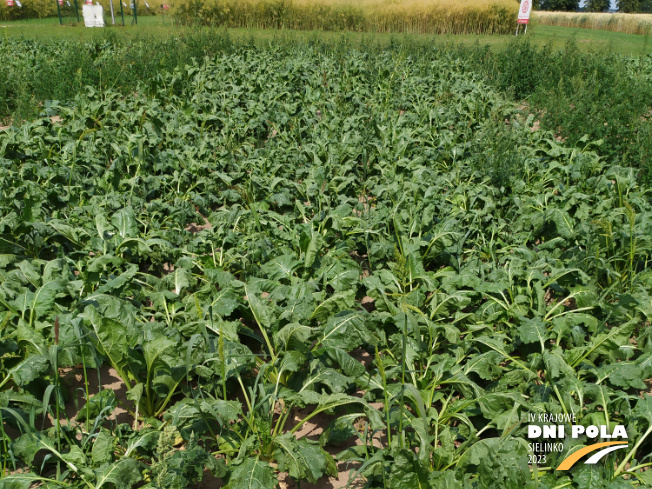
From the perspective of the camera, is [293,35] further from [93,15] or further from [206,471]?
[206,471]

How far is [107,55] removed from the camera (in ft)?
44.2

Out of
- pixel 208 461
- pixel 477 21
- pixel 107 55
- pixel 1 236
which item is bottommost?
pixel 208 461

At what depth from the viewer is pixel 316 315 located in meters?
3.97

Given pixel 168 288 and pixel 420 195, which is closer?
pixel 168 288

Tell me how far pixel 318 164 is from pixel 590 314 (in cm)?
401

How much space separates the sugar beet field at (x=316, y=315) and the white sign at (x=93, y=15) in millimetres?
26017

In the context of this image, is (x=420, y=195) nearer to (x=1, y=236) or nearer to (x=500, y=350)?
(x=500, y=350)

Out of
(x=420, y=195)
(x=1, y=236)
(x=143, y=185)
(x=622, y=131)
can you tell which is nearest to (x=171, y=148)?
(x=143, y=185)

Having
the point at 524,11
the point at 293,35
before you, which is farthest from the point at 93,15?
the point at 524,11

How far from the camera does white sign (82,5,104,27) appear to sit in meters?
29.5

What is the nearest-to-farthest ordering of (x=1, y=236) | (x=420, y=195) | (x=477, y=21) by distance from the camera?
(x=1, y=236) → (x=420, y=195) → (x=477, y=21)

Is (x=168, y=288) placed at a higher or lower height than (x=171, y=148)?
lower

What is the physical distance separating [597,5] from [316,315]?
13291cm

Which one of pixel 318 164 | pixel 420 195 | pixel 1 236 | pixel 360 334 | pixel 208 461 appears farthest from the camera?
pixel 318 164
